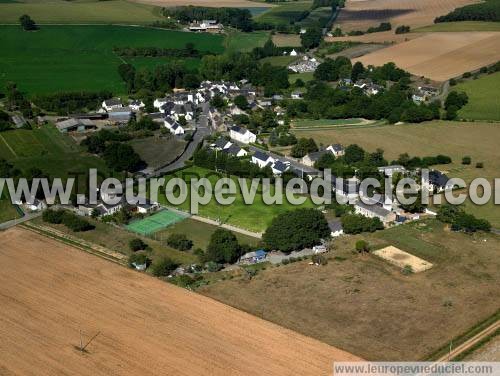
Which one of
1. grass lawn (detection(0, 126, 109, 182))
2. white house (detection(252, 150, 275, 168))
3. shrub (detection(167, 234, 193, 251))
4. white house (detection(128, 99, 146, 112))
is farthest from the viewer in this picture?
white house (detection(128, 99, 146, 112))

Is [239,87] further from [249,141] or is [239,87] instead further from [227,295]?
[227,295]

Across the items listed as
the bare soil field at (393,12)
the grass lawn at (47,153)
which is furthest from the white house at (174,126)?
the bare soil field at (393,12)

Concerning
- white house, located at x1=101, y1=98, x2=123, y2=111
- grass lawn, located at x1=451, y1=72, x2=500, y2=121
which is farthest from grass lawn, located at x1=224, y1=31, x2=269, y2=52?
grass lawn, located at x1=451, y1=72, x2=500, y2=121

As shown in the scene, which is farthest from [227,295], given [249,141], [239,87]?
[239,87]

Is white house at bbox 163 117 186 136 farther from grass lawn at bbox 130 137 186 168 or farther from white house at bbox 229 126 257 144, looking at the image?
white house at bbox 229 126 257 144

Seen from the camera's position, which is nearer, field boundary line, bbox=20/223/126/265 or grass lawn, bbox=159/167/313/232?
field boundary line, bbox=20/223/126/265

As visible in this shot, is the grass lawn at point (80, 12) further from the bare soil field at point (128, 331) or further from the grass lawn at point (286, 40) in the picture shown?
the bare soil field at point (128, 331)

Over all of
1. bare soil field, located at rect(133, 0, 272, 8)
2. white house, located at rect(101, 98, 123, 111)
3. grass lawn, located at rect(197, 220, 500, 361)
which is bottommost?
grass lawn, located at rect(197, 220, 500, 361)
